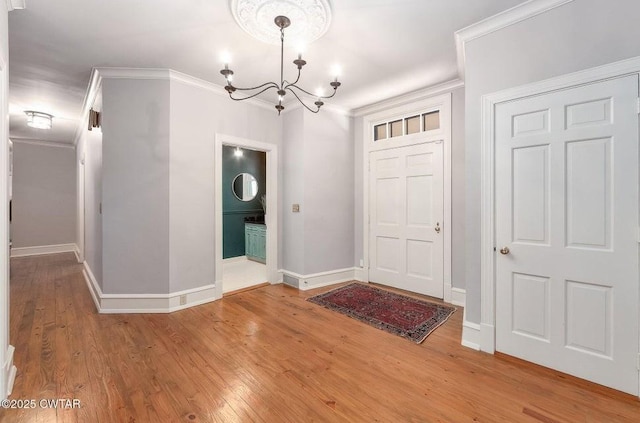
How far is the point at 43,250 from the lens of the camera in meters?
6.75

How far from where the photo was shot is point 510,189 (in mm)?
2273

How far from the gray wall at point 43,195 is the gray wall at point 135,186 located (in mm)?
5453

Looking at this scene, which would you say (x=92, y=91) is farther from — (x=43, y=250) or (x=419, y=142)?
(x=43, y=250)

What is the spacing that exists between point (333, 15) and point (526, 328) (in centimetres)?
294

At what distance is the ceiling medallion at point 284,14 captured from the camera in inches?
84.1

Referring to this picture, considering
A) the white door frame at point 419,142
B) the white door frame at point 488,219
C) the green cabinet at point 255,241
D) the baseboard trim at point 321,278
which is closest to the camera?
the white door frame at point 488,219

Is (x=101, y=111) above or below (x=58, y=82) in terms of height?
below

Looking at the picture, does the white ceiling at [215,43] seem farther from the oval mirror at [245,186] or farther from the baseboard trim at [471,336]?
the oval mirror at [245,186]

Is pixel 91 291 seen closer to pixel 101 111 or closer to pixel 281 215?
pixel 101 111

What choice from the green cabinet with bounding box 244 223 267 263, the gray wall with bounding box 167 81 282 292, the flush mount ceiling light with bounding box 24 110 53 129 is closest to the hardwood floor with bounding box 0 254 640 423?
the gray wall with bounding box 167 81 282 292

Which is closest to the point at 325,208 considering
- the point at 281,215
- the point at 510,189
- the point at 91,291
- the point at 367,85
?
the point at 281,215

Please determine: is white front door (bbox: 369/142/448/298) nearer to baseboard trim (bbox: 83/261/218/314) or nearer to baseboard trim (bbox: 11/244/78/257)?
baseboard trim (bbox: 83/261/218/314)

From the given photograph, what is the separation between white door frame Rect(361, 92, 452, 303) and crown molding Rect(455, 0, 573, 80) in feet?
3.52

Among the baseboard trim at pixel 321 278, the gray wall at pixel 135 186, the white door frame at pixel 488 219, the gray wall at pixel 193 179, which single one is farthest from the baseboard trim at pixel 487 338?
the gray wall at pixel 135 186
